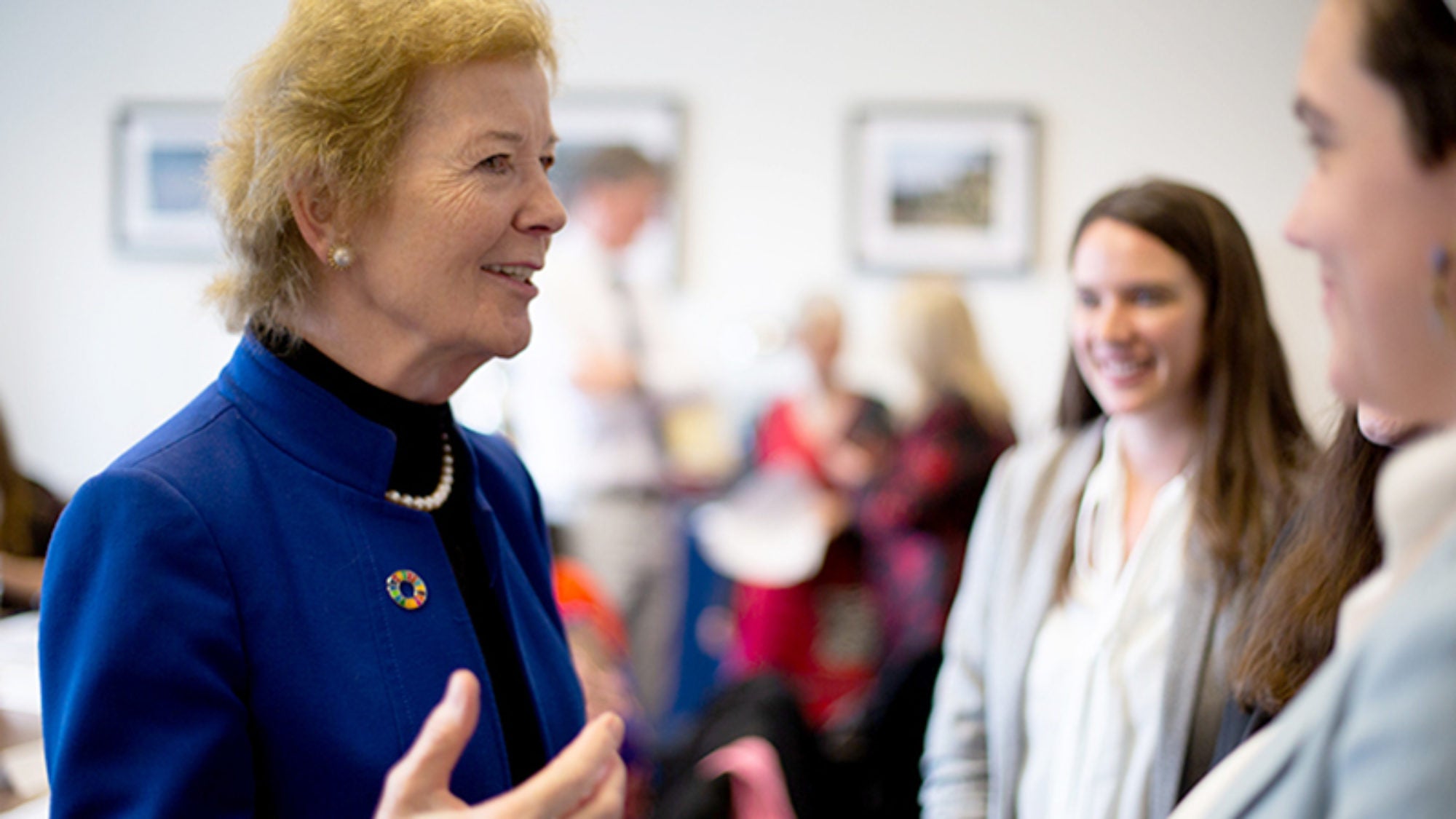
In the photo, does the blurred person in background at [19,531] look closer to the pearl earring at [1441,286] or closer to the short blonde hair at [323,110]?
the short blonde hair at [323,110]

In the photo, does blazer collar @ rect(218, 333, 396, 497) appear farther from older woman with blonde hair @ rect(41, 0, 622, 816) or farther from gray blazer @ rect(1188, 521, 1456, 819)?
gray blazer @ rect(1188, 521, 1456, 819)

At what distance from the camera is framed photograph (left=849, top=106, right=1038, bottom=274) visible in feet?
15.6

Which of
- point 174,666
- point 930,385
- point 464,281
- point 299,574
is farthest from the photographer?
point 930,385

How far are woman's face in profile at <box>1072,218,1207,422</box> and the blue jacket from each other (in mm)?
987

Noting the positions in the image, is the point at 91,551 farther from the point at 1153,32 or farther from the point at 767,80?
the point at 1153,32

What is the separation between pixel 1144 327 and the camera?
5.59 feet

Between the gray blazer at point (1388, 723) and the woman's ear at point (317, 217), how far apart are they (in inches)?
37.3

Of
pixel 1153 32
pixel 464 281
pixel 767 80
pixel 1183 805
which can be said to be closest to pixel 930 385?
pixel 767 80

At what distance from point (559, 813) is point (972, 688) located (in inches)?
43.4

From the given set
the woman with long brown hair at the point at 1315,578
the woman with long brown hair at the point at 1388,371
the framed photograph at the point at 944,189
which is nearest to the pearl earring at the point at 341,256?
the woman with long brown hair at the point at 1388,371

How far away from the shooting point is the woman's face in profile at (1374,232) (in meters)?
0.65

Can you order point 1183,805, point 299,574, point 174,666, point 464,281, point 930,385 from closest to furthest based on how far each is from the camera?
1. point 1183,805
2. point 174,666
3. point 299,574
4. point 464,281
5. point 930,385

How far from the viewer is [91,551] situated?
965mm

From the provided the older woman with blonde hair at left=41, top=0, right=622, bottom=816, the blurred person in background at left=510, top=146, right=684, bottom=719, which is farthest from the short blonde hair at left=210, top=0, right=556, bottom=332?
the blurred person in background at left=510, top=146, right=684, bottom=719
